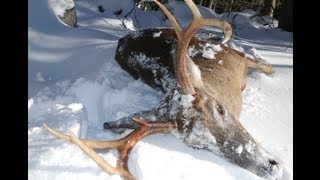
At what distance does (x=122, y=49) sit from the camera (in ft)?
17.9

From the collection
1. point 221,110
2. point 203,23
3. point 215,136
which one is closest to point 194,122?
point 215,136

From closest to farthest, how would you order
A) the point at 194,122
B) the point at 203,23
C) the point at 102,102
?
the point at 194,122 < the point at 203,23 < the point at 102,102

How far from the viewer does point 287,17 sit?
25.3ft

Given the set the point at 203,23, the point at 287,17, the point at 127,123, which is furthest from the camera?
the point at 287,17

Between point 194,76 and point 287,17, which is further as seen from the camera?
point 287,17

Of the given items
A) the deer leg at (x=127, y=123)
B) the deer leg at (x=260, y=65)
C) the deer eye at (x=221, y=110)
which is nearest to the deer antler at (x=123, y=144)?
the deer leg at (x=127, y=123)

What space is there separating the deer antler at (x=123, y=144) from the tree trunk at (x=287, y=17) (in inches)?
183

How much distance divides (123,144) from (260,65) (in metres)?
2.52

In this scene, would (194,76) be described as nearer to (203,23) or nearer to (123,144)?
(203,23)

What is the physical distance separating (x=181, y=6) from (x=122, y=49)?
4766 mm

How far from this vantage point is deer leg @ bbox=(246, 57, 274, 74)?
5.44 meters

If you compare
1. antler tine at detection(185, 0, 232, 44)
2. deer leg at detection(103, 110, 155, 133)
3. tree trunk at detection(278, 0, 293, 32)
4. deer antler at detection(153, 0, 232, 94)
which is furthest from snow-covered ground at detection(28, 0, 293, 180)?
antler tine at detection(185, 0, 232, 44)

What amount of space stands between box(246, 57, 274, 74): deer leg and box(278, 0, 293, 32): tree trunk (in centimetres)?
239
